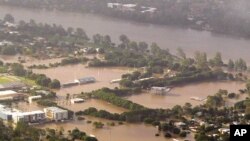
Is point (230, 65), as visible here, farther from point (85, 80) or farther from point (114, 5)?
point (114, 5)

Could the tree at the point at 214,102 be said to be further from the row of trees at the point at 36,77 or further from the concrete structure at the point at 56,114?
the row of trees at the point at 36,77

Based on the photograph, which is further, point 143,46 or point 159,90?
point 143,46

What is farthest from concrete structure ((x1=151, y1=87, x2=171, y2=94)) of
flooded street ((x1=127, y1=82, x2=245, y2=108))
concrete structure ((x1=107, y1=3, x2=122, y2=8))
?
concrete structure ((x1=107, y1=3, x2=122, y2=8))

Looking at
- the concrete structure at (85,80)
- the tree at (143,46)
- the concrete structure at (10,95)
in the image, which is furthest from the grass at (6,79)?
the tree at (143,46)

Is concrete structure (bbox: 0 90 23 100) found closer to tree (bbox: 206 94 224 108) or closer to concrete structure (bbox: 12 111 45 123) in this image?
concrete structure (bbox: 12 111 45 123)

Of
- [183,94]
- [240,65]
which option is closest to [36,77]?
[183,94]

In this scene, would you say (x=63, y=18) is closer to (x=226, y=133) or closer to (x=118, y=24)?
(x=118, y=24)
